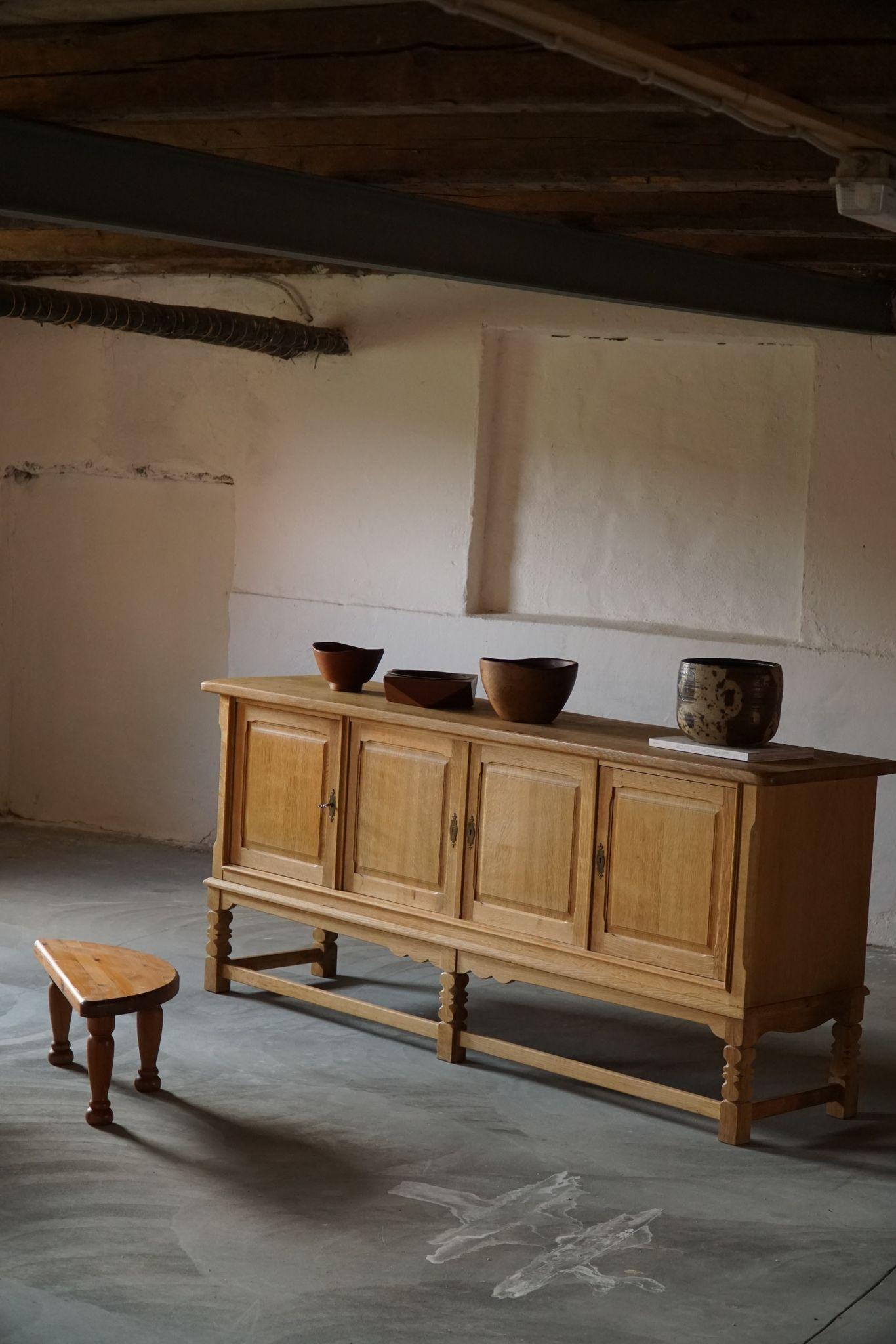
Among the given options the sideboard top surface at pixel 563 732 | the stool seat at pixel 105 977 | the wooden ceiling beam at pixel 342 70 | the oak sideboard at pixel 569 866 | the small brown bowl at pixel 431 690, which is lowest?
the stool seat at pixel 105 977

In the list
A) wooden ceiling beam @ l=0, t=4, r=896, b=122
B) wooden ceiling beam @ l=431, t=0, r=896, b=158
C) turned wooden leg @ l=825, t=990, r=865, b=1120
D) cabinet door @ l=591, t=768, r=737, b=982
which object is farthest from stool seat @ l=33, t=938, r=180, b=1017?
wooden ceiling beam @ l=431, t=0, r=896, b=158

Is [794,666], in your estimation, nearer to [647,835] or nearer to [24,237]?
[647,835]

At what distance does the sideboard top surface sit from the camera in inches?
165

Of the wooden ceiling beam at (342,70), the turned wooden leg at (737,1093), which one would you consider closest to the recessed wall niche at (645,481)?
the turned wooden leg at (737,1093)

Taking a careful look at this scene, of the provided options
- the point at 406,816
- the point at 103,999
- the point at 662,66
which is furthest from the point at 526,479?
the point at 662,66

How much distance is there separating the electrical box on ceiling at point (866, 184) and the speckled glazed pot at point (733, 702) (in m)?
1.23

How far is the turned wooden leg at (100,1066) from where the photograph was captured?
4.12 metres

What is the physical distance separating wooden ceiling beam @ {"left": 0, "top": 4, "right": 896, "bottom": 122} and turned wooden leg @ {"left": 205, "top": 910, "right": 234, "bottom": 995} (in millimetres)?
2653

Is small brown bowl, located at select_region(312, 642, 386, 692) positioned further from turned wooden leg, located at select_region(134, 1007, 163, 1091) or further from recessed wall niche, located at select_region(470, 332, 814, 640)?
recessed wall niche, located at select_region(470, 332, 814, 640)

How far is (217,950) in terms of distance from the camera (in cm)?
536

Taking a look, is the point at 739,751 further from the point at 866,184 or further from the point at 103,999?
the point at 103,999

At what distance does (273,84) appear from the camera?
374 cm

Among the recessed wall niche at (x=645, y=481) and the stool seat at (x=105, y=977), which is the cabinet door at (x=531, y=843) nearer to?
the stool seat at (x=105, y=977)

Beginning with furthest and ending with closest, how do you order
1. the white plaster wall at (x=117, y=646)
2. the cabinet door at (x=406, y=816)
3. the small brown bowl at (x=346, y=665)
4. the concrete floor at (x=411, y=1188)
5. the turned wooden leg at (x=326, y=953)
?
1. the white plaster wall at (x=117, y=646)
2. the turned wooden leg at (x=326, y=953)
3. the small brown bowl at (x=346, y=665)
4. the cabinet door at (x=406, y=816)
5. the concrete floor at (x=411, y=1188)
